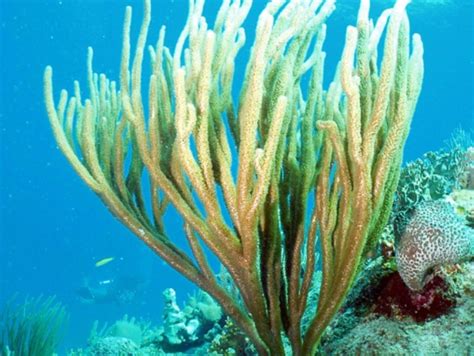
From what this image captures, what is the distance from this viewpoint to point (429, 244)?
10.5 feet

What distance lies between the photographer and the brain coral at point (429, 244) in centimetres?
319

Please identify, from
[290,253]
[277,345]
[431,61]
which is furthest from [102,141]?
[431,61]

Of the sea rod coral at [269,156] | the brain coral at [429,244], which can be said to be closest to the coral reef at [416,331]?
the brain coral at [429,244]

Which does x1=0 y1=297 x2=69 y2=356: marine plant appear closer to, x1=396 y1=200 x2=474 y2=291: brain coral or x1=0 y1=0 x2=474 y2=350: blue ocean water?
x1=0 y1=0 x2=474 y2=350: blue ocean water

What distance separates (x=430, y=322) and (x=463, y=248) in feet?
1.70

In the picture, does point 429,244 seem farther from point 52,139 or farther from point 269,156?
point 52,139

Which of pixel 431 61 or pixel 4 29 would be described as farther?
pixel 431 61

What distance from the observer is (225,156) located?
3.09 meters

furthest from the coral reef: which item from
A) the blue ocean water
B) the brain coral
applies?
the blue ocean water

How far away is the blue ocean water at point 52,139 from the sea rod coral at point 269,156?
20.5 feet

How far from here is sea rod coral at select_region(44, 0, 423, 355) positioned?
9.25ft

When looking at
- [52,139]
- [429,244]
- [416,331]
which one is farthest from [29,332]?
[52,139]

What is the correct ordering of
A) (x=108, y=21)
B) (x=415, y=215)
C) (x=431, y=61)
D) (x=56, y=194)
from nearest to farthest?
1. (x=415, y=215)
2. (x=108, y=21)
3. (x=431, y=61)
4. (x=56, y=194)

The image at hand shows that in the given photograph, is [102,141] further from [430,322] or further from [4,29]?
[4,29]
